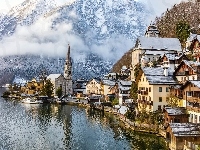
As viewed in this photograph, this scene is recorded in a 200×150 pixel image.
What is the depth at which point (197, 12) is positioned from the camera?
154125mm

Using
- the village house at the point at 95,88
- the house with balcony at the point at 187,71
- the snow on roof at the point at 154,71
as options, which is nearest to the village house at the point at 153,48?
the village house at the point at 95,88

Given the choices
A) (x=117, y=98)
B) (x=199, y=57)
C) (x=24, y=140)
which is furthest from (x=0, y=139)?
(x=117, y=98)

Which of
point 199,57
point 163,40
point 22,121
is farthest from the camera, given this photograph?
point 163,40

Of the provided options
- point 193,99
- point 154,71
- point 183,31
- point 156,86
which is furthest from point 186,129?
point 183,31

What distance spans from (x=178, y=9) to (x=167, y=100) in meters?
107

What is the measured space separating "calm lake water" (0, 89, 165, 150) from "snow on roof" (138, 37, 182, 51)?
134ft

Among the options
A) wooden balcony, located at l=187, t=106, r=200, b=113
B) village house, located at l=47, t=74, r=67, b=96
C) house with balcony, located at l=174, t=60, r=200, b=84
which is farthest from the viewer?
village house, located at l=47, t=74, r=67, b=96

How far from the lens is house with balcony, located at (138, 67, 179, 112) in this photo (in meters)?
64.8

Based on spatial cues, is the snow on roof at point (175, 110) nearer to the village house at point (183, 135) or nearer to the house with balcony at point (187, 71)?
the house with balcony at point (187, 71)

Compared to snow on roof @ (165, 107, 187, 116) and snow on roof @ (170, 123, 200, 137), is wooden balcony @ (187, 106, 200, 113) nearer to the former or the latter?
snow on roof @ (165, 107, 187, 116)

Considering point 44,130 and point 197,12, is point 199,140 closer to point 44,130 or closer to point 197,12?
point 44,130

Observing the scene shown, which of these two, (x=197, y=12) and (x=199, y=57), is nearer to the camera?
(x=199, y=57)

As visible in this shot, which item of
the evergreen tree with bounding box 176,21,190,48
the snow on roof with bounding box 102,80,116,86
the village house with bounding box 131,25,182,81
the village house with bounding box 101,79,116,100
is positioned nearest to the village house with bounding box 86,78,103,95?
the village house with bounding box 101,79,116,100

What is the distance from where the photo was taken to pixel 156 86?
213 feet
